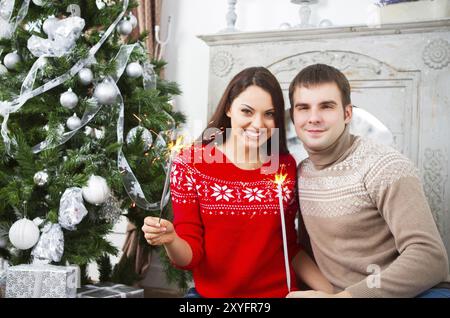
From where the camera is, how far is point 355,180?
84 centimetres

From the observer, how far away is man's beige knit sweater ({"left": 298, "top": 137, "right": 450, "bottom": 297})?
2.40 ft

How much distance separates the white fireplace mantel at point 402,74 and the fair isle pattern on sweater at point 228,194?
76cm

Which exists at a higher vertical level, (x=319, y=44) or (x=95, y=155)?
(x=319, y=44)

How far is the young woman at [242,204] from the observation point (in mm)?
914

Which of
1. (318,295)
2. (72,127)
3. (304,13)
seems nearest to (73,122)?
(72,127)

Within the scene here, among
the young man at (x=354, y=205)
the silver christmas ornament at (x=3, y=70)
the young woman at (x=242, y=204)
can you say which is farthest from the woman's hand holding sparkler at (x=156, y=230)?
the silver christmas ornament at (x=3, y=70)

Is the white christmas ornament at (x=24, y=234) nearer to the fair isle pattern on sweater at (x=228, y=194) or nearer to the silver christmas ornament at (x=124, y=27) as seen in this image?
the fair isle pattern on sweater at (x=228, y=194)

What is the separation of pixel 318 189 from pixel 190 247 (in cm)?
25

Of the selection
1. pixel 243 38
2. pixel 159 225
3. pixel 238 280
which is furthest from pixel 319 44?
pixel 159 225

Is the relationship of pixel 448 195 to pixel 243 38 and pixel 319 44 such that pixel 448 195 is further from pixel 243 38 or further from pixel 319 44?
pixel 243 38

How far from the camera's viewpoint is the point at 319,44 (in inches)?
64.9

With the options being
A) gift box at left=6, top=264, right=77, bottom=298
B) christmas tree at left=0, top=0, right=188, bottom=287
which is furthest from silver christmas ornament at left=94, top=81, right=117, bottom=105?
gift box at left=6, top=264, right=77, bottom=298

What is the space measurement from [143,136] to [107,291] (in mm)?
386
